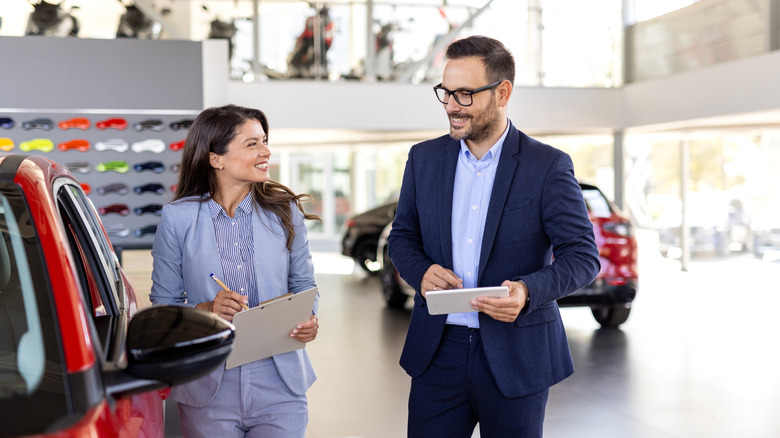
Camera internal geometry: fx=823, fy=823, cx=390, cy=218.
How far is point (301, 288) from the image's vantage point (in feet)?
8.10

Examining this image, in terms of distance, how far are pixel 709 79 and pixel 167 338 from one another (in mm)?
10721

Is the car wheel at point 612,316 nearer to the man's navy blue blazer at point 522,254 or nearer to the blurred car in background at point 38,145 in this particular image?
the blurred car in background at point 38,145

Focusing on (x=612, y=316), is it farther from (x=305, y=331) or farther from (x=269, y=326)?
(x=269, y=326)

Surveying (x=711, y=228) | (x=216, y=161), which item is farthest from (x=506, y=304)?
(x=711, y=228)

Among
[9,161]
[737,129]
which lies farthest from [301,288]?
[737,129]

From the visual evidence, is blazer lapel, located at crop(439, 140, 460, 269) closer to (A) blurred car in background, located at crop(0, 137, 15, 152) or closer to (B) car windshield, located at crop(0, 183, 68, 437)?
(B) car windshield, located at crop(0, 183, 68, 437)

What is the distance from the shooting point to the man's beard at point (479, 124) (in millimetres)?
2354

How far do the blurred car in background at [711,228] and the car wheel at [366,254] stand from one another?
5.82 meters

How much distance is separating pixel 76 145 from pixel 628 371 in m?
5.33

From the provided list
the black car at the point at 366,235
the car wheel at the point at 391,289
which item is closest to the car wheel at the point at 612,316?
the car wheel at the point at 391,289

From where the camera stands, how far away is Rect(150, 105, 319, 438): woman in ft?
7.38

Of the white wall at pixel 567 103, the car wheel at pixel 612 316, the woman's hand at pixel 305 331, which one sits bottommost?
the car wheel at pixel 612 316

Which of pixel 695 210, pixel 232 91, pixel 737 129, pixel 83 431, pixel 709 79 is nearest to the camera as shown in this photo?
pixel 83 431

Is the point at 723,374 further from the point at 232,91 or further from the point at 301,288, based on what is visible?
the point at 232,91
